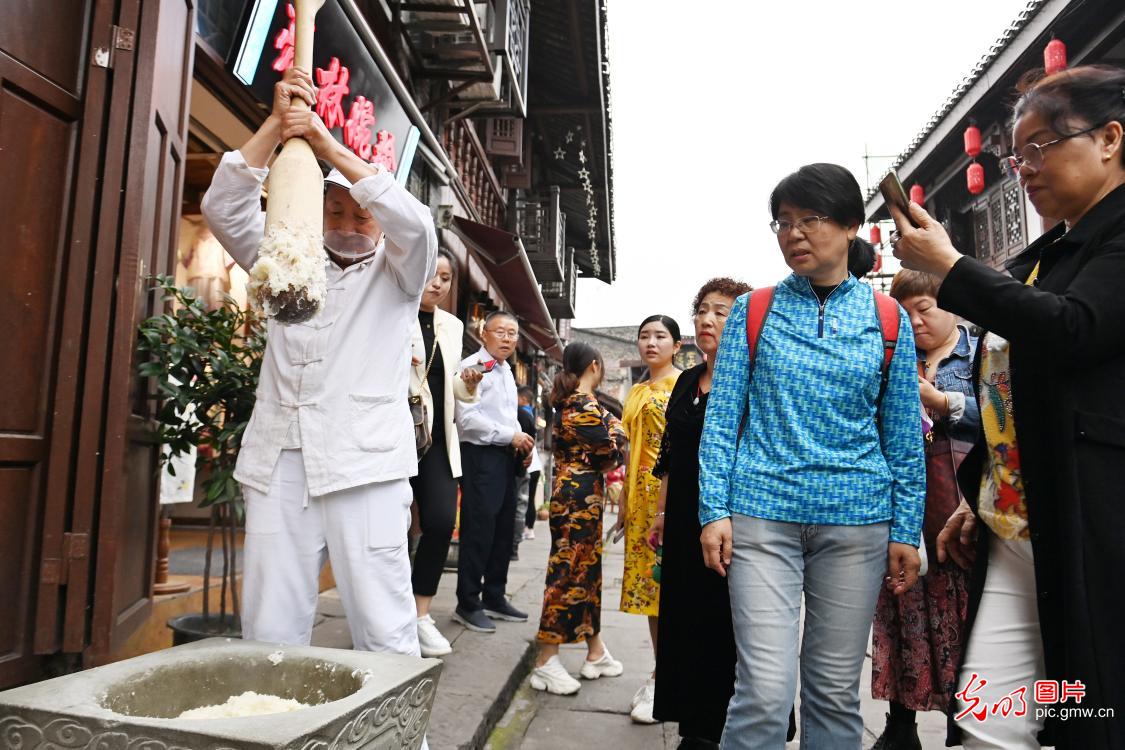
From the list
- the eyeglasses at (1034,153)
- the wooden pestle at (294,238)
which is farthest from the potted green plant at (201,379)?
the eyeglasses at (1034,153)

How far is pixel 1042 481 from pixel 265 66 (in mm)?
4632

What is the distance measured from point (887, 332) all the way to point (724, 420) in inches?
21.5

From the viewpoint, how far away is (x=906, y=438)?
2.23 m

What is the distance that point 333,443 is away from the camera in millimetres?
2156

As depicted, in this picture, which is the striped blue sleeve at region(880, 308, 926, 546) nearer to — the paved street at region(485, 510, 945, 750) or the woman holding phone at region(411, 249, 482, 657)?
the paved street at region(485, 510, 945, 750)

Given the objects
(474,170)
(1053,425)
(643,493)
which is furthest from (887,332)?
(474,170)

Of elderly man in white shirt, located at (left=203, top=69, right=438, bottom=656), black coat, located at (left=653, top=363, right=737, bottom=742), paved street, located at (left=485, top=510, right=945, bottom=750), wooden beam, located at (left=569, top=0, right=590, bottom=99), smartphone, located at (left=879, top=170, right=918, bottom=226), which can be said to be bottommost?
paved street, located at (left=485, top=510, right=945, bottom=750)

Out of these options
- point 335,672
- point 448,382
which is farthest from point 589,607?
point 335,672

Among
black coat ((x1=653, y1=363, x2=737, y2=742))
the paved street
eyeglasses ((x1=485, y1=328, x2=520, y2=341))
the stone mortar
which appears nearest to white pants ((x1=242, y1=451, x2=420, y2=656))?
the stone mortar

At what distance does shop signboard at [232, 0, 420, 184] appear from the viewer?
14.7 feet

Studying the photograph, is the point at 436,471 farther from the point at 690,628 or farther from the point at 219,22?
the point at 219,22

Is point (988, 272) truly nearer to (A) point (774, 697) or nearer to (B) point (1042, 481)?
(B) point (1042, 481)

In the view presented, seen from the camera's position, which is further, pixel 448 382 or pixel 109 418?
pixel 448 382

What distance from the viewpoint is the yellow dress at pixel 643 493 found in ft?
11.8
